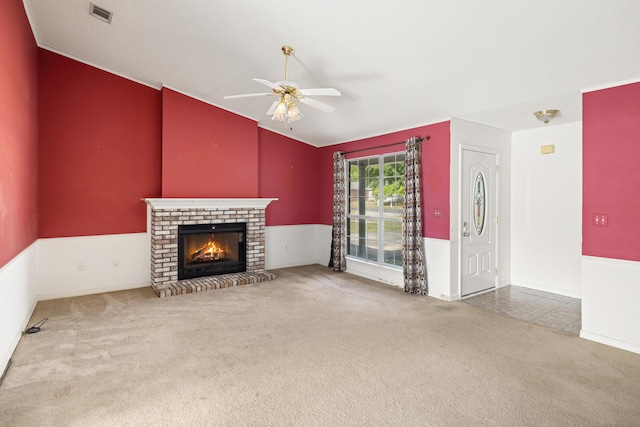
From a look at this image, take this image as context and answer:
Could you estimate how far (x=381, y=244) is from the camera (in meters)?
5.89

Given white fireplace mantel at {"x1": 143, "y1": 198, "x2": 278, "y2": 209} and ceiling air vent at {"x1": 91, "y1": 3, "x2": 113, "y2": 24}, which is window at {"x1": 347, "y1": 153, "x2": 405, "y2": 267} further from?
ceiling air vent at {"x1": 91, "y1": 3, "x2": 113, "y2": 24}

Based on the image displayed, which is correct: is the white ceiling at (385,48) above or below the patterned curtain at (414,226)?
above

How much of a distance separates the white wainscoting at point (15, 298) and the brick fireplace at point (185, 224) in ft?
4.71

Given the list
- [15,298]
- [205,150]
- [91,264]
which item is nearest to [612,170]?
[205,150]

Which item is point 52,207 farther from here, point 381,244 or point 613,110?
point 613,110

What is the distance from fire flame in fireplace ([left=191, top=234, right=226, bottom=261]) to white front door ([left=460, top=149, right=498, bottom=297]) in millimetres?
3911

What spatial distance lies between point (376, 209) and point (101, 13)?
4.56 meters

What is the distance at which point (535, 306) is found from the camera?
4.48 meters

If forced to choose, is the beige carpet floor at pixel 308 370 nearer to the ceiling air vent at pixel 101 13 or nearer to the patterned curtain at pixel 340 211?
the patterned curtain at pixel 340 211

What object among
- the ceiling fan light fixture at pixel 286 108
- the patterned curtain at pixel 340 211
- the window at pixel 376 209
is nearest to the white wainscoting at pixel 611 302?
the window at pixel 376 209

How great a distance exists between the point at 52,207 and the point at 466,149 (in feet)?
19.2

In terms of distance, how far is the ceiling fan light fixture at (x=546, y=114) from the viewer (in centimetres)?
422

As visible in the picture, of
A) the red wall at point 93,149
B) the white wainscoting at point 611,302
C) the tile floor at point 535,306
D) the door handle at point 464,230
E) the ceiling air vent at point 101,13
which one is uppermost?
the ceiling air vent at point 101,13

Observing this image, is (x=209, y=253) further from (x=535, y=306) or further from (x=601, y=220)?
(x=601, y=220)
